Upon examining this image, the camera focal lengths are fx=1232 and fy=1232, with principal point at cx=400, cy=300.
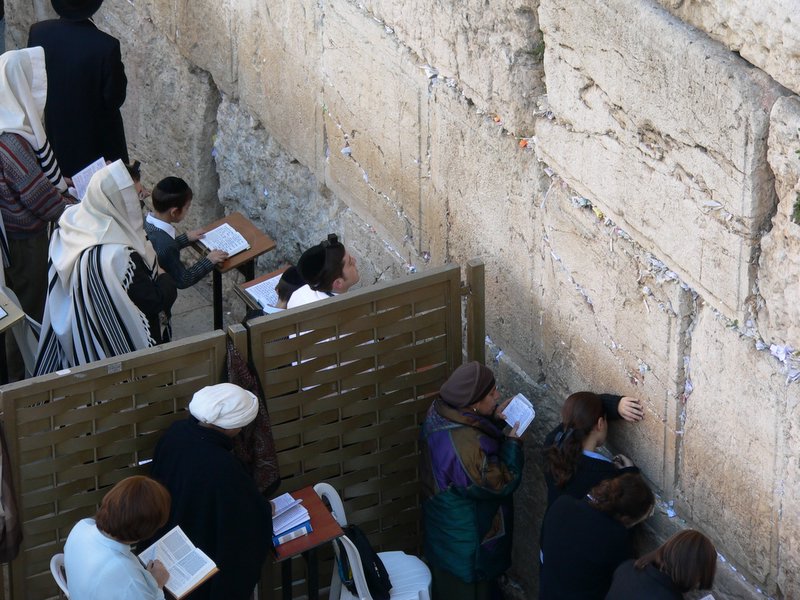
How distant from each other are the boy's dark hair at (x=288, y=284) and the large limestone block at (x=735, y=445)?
1894 millimetres

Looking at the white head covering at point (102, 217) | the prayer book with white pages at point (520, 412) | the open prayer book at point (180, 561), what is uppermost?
the white head covering at point (102, 217)

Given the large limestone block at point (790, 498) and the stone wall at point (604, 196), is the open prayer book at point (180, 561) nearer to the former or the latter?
the stone wall at point (604, 196)


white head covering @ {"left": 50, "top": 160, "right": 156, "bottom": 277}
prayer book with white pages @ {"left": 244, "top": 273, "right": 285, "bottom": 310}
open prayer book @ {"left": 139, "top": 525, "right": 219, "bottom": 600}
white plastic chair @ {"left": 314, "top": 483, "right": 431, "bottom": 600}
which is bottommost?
white plastic chair @ {"left": 314, "top": 483, "right": 431, "bottom": 600}

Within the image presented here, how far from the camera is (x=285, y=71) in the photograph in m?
6.30

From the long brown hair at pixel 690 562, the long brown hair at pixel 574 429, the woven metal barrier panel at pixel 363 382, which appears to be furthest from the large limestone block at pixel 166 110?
the long brown hair at pixel 690 562

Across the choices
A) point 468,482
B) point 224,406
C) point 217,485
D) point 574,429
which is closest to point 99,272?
point 224,406

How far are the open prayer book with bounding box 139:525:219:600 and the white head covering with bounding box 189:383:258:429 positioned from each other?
1.25 feet

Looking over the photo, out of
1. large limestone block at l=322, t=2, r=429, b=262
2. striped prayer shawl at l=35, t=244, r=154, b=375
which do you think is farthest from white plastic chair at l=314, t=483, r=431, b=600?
large limestone block at l=322, t=2, r=429, b=262

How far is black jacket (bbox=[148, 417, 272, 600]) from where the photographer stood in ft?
13.8

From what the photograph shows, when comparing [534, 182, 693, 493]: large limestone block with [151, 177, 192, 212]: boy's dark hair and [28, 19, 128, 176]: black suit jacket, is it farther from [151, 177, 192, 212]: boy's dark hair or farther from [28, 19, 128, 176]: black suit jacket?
[28, 19, 128, 176]: black suit jacket

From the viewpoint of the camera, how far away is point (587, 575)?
3984mm

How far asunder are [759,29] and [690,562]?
1509 mm

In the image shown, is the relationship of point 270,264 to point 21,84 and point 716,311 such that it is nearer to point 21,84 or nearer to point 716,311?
point 21,84

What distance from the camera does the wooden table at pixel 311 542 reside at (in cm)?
436
